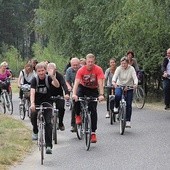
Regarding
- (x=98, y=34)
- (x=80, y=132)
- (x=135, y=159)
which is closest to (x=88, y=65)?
(x=80, y=132)

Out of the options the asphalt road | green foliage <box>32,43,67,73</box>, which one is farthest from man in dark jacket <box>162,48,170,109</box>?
green foliage <box>32,43,67,73</box>

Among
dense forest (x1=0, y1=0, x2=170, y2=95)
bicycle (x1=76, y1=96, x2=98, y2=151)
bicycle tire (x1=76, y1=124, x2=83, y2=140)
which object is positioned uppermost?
dense forest (x1=0, y1=0, x2=170, y2=95)

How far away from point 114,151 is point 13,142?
2514 mm

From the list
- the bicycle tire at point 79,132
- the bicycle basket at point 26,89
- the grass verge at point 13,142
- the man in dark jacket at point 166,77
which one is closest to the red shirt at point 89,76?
the bicycle tire at point 79,132

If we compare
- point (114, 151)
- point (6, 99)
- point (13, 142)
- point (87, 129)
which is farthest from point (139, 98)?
point (114, 151)

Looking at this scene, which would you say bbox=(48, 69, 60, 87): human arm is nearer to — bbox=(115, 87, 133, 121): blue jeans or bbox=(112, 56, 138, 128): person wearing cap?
bbox=(112, 56, 138, 128): person wearing cap

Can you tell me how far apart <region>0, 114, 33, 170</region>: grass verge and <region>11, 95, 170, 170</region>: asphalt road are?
0.70ft

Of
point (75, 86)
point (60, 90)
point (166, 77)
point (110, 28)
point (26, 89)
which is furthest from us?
point (110, 28)

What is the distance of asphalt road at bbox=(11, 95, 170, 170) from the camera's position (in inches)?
378

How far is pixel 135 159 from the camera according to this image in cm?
1007

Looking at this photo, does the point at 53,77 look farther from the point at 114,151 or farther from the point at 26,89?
the point at 26,89

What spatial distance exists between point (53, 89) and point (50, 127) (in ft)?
5.13

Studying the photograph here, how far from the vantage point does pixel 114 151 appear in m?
11.1

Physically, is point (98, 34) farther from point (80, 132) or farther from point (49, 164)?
point (49, 164)
